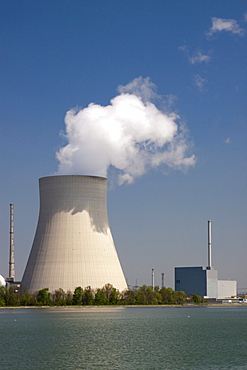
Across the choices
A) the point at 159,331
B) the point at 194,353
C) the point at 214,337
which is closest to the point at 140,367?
the point at 194,353

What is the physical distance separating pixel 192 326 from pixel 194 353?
17.1 meters

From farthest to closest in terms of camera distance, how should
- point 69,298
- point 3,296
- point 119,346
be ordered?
point 3,296
point 69,298
point 119,346

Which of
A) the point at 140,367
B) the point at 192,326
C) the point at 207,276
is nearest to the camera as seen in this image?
the point at 140,367

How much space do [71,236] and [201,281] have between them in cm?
4403

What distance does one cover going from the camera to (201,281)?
10712cm

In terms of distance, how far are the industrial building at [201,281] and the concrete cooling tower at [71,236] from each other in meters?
37.0

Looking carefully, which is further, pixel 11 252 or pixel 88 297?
pixel 11 252

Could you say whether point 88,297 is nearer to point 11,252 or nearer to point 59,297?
point 59,297

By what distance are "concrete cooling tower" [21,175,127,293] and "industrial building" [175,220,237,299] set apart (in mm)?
37018

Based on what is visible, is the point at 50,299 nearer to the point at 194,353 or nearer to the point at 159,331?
the point at 159,331

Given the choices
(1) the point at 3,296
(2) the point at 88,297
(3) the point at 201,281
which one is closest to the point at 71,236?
(2) the point at 88,297

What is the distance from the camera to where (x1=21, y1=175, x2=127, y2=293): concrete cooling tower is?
225 feet

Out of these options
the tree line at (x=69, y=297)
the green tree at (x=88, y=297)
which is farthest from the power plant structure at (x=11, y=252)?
the green tree at (x=88, y=297)

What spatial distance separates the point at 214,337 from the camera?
121 ft
